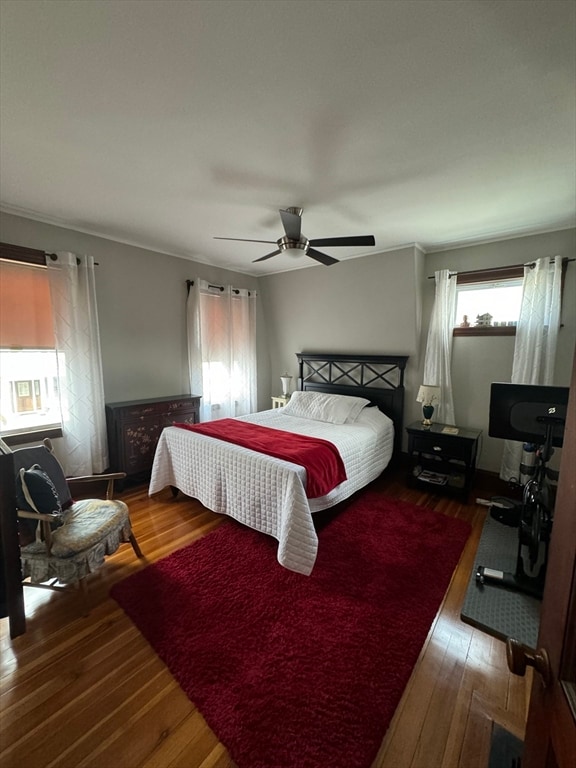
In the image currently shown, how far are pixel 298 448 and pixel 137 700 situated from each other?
166 cm

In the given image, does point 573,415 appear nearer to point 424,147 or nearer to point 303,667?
point 303,667

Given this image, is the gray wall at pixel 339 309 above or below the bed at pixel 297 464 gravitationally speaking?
above

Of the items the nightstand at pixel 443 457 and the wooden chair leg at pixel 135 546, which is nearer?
the wooden chair leg at pixel 135 546

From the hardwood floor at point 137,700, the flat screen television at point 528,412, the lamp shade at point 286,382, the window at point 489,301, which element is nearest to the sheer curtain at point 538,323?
the window at point 489,301

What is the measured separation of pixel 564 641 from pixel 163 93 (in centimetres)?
230

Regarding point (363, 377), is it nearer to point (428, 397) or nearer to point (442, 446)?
point (428, 397)

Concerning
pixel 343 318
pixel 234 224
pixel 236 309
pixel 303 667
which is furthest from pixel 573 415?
pixel 236 309

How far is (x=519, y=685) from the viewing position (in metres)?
1.45

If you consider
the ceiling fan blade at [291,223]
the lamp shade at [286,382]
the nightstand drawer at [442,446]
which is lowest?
the nightstand drawer at [442,446]

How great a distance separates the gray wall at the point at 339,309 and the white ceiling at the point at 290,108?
523 mm

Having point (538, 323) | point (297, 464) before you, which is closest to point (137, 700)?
point (297, 464)

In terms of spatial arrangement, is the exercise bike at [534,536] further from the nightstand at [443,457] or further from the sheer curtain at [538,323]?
the sheer curtain at [538,323]

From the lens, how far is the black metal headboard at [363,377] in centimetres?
381

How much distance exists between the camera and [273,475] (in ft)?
7.48
